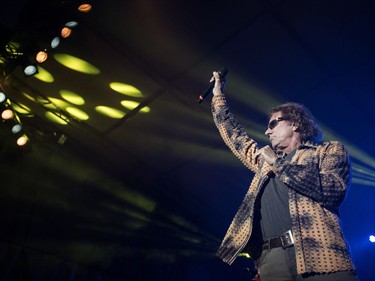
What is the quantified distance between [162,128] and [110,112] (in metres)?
0.77

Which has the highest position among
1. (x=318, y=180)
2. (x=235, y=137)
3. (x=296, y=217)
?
(x=235, y=137)

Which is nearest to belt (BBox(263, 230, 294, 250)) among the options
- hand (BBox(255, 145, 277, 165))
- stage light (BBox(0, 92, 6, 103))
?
hand (BBox(255, 145, 277, 165))

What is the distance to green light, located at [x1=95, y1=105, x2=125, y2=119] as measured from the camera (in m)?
4.57

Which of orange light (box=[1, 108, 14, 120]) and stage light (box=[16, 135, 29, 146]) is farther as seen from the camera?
stage light (box=[16, 135, 29, 146])

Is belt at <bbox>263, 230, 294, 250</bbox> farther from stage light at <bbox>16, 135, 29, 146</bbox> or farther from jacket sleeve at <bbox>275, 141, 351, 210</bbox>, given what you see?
stage light at <bbox>16, 135, 29, 146</bbox>

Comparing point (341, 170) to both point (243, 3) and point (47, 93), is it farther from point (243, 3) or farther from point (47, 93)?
point (47, 93)

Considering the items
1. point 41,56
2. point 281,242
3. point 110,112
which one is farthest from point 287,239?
point 110,112

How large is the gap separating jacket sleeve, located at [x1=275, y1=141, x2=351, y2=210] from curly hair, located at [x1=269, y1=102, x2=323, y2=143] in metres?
0.55

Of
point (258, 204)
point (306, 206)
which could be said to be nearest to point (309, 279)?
point (306, 206)

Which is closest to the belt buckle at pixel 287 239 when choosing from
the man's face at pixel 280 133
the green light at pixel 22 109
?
the man's face at pixel 280 133

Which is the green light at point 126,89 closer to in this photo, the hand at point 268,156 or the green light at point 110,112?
the green light at point 110,112

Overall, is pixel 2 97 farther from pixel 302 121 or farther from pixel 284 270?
pixel 284 270

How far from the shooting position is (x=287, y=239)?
150 cm

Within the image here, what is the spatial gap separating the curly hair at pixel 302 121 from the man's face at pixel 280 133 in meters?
0.05
